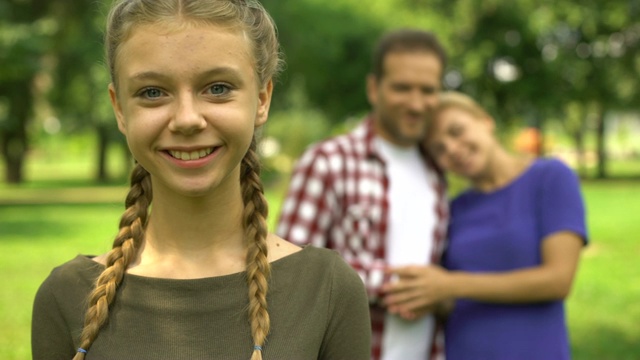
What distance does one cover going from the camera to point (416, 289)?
337cm

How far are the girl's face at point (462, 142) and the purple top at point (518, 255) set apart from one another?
0.15 meters

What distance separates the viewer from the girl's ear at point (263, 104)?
6.43ft

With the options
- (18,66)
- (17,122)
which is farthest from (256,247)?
(17,122)

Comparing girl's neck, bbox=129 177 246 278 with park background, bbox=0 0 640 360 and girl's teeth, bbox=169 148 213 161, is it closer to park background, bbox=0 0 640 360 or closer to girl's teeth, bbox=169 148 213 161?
girl's teeth, bbox=169 148 213 161

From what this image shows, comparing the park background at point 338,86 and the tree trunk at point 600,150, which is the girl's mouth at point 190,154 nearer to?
the park background at point 338,86

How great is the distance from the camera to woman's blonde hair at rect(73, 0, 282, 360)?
1831 millimetres

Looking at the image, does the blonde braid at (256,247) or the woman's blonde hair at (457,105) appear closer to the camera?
the blonde braid at (256,247)

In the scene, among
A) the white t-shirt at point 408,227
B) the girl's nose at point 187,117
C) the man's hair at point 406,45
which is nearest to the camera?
the girl's nose at point 187,117

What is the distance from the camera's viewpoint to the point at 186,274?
76.4 inches

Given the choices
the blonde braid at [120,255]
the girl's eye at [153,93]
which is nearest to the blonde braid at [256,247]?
the blonde braid at [120,255]

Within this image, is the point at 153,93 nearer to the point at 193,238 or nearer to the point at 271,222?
the point at 193,238

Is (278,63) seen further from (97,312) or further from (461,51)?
(461,51)

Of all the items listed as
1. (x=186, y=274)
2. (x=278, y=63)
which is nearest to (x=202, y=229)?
(x=186, y=274)

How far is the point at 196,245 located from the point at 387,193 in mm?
1764
